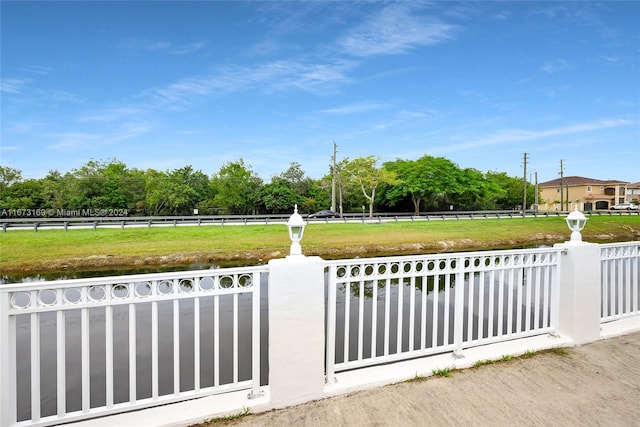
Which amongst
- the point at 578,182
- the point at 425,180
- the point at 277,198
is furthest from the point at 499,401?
the point at 578,182

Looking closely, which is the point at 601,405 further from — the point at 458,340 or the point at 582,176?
the point at 582,176

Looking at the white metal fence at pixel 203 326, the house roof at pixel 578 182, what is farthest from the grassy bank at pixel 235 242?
the house roof at pixel 578 182

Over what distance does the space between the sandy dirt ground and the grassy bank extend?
11.9 m

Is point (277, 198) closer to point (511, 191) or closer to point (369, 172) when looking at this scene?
point (369, 172)

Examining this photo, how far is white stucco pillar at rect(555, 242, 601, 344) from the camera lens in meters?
3.52

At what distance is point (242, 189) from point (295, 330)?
35.9 meters

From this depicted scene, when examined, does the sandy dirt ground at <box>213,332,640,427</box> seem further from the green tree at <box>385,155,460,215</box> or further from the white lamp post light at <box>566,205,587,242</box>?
the green tree at <box>385,155,460,215</box>

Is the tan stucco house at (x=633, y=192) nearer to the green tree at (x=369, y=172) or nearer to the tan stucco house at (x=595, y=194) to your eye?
the tan stucco house at (x=595, y=194)

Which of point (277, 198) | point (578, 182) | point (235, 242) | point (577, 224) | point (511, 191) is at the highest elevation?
point (578, 182)

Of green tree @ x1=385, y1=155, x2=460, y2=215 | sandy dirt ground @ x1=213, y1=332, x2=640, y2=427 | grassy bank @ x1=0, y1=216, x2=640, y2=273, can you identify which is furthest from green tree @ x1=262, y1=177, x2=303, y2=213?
sandy dirt ground @ x1=213, y1=332, x2=640, y2=427

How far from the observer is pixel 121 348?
530cm

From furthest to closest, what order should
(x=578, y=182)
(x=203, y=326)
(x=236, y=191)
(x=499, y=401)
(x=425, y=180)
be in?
(x=578, y=182)
(x=425, y=180)
(x=236, y=191)
(x=203, y=326)
(x=499, y=401)

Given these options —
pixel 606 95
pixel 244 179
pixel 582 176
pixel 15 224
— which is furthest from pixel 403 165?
pixel 582 176

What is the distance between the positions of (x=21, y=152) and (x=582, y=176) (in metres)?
87.6
